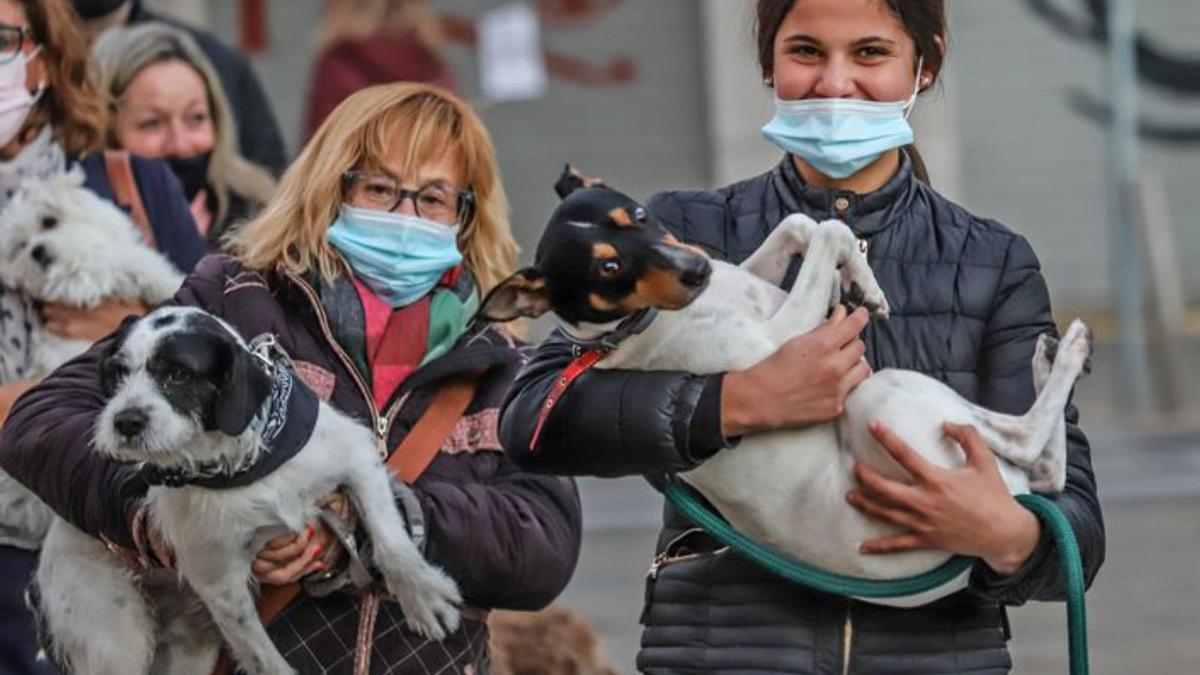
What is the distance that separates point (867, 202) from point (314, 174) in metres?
1.15

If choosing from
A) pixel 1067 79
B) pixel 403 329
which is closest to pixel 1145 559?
pixel 403 329

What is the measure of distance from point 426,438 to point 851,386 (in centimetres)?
99

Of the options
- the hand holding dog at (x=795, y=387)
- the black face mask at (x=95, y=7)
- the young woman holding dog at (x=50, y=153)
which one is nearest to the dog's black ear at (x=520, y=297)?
the hand holding dog at (x=795, y=387)

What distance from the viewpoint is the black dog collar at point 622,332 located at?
3.52 metres

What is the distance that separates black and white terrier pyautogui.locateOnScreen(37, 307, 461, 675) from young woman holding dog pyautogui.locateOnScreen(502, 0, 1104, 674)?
43cm

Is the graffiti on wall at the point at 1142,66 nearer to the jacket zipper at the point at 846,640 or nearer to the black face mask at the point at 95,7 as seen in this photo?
the black face mask at the point at 95,7

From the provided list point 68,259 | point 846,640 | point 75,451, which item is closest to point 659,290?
point 846,640

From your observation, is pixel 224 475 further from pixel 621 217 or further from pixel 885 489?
pixel 885 489

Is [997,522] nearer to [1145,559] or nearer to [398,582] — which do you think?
[398,582]

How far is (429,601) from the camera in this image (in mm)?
4066

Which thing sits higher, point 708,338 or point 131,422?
point 708,338

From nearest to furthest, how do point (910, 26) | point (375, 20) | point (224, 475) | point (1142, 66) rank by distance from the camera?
point (910, 26), point (224, 475), point (375, 20), point (1142, 66)

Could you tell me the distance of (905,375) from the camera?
354cm

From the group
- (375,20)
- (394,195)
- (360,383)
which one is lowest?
(375,20)
